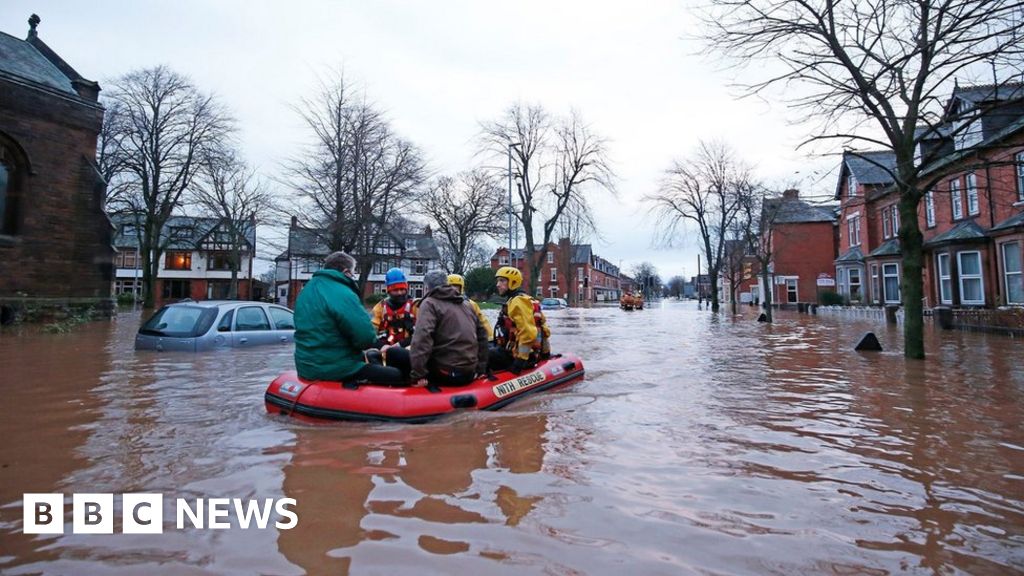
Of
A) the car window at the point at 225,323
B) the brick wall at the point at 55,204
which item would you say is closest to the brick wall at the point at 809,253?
the car window at the point at 225,323

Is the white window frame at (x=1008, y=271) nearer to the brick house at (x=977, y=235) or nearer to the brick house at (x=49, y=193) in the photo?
the brick house at (x=977, y=235)

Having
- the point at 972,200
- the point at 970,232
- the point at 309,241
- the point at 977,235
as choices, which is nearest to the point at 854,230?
the point at 972,200

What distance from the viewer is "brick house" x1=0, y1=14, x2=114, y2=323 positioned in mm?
16266

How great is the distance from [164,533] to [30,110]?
20846 millimetres

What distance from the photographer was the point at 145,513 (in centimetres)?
308

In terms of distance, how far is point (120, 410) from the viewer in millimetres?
5730

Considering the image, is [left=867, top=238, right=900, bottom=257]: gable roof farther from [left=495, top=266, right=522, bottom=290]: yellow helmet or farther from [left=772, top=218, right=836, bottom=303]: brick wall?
[left=495, top=266, right=522, bottom=290]: yellow helmet

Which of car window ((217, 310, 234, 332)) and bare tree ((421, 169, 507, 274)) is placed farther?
bare tree ((421, 169, 507, 274))

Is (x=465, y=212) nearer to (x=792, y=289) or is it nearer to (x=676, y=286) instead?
(x=792, y=289)

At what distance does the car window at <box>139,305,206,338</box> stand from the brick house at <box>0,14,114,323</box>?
10141 millimetres

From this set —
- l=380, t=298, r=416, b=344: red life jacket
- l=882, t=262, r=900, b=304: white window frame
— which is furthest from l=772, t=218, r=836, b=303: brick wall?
l=380, t=298, r=416, b=344: red life jacket

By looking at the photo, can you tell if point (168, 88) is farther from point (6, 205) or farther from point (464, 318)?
point (464, 318)

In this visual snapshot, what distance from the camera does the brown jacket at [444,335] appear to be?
5.43 m

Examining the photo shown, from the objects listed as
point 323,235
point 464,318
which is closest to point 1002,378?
point 464,318
